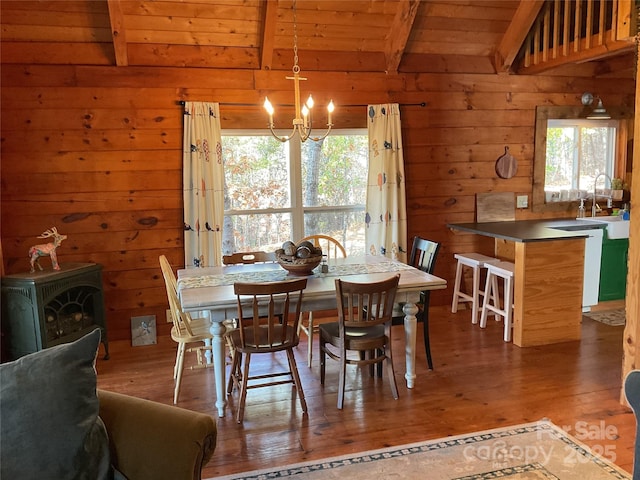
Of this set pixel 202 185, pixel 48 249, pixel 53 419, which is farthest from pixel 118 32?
pixel 53 419

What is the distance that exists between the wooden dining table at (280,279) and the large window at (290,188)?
A: 0.87 metres

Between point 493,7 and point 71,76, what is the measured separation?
3537 millimetres

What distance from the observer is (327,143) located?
15.1 ft

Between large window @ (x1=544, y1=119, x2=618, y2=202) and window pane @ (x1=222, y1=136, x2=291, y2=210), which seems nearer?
window pane @ (x1=222, y1=136, x2=291, y2=210)

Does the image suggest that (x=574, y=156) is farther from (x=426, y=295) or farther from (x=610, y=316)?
(x=426, y=295)

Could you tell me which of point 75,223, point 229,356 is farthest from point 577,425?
point 75,223

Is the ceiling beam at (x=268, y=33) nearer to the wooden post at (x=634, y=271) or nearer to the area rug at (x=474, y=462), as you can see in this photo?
the wooden post at (x=634, y=271)

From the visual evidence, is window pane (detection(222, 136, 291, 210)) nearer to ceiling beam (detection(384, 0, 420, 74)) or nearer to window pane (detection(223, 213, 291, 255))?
window pane (detection(223, 213, 291, 255))

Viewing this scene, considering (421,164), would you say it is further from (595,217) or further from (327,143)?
(595,217)

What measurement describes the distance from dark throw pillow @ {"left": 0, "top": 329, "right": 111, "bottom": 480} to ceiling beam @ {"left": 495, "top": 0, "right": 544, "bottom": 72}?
14.4 ft

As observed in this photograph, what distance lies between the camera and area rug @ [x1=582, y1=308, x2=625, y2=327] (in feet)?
14.7

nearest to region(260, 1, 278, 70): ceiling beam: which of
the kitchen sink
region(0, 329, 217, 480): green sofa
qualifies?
region(0, 329, 217, 480): green sofa

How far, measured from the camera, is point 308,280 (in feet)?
10.6

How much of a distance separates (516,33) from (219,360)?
12.5 ft
